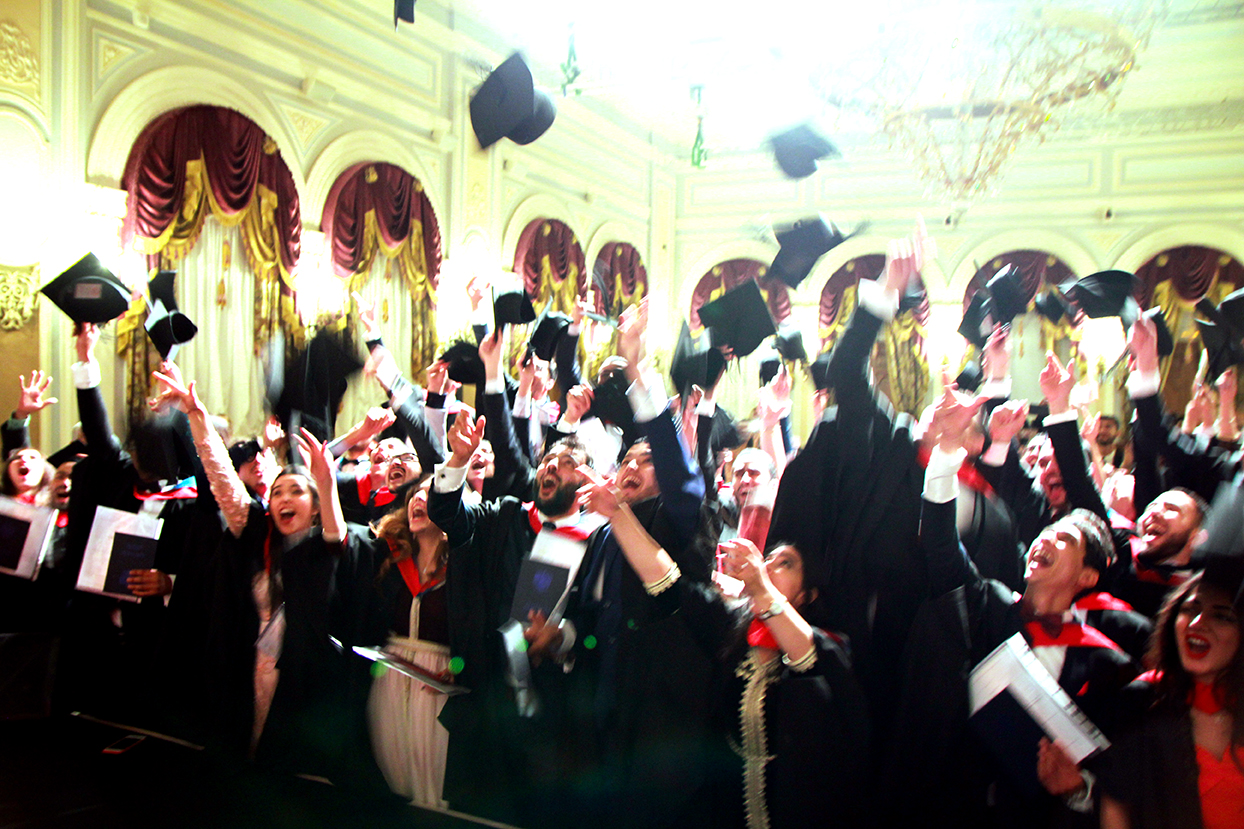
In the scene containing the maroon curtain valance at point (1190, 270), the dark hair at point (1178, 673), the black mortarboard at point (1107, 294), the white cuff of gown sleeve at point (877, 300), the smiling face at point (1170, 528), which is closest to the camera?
the dark hair at point (1178, 673)

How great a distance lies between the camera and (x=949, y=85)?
786cm

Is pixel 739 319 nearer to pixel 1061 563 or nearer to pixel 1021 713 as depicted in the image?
pixel 1061 563

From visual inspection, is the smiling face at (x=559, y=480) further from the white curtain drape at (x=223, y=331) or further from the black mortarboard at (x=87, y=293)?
the white curtain drape at (x=223, y=331)

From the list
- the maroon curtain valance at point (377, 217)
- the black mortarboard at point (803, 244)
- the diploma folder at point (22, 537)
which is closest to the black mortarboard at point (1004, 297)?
the black mortarboard at point (803, 244)

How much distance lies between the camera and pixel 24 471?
4.34 metres

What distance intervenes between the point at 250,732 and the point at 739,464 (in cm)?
222

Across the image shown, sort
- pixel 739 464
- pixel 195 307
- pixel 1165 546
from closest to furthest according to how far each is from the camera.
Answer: pixel 1165 546 → pixel 739 464 → pixel 195 307

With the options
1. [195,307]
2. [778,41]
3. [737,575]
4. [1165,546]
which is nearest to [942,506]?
[737,575]

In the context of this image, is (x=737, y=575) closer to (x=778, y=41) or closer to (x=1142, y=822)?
(x=1142, y=822)

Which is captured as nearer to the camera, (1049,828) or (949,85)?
(1049,828)

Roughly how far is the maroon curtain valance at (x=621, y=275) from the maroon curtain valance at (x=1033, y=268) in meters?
4.51

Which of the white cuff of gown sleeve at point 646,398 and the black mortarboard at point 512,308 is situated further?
the black mortarboard at point 512,308

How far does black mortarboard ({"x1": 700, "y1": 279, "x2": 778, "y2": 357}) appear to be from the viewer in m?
3.23

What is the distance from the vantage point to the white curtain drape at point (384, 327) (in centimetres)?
833
